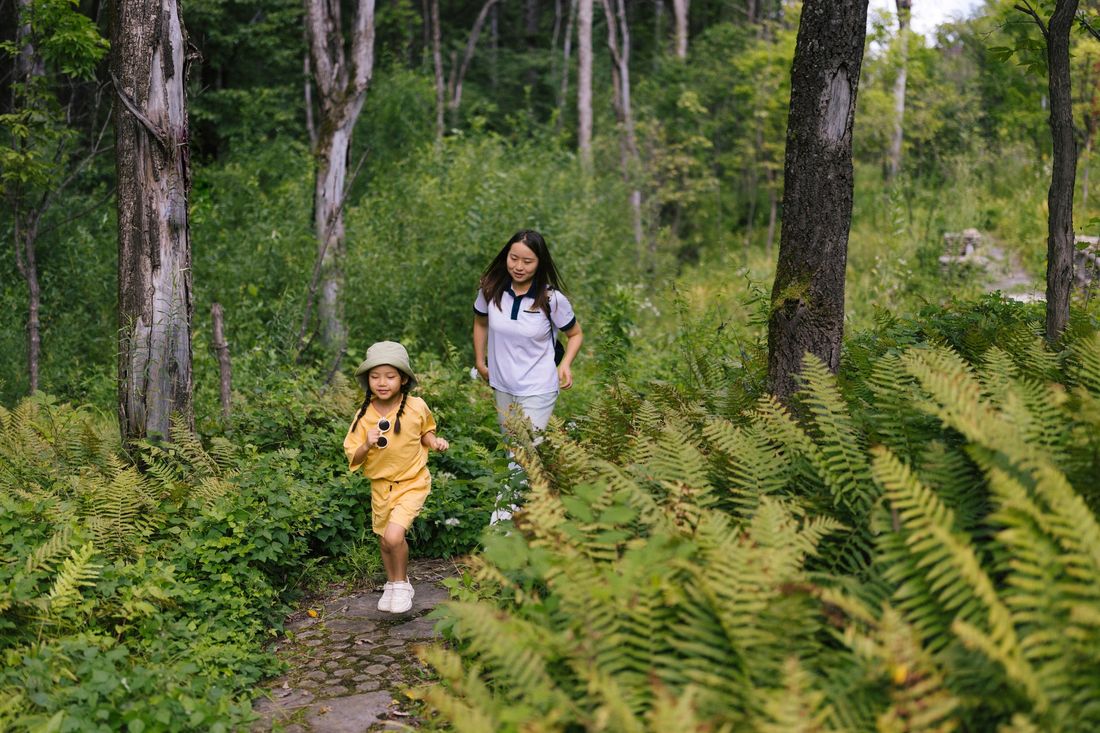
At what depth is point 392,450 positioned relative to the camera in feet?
18.9

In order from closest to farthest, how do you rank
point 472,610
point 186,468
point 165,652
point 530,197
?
point 472,610 → point 165,652 → point 186,468 → point 530,197

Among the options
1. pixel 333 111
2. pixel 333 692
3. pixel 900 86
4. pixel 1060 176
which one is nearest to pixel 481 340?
pixel 333 692

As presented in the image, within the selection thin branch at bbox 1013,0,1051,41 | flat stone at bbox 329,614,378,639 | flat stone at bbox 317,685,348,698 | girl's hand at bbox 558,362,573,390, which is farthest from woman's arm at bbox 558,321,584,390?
thin branch at bbox 1013,0,1051,41

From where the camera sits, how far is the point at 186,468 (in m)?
6.36

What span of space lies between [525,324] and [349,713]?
3.04m

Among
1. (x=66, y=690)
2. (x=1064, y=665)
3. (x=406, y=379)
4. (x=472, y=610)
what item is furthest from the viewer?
(x=406, y=379)

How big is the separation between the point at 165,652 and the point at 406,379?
2170 millimetres

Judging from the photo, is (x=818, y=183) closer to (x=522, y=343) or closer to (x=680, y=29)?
(x=522, y=343)

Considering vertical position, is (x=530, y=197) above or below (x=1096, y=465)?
above

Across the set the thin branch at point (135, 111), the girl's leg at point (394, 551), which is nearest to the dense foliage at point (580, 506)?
the girl's leg at point (394, 551)

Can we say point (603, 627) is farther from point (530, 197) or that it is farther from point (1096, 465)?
point (530, 197)

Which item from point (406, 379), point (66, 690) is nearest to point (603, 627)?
point (66, 690)

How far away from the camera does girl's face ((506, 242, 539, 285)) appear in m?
6.48

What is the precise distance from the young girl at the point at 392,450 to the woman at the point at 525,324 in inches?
36.5
